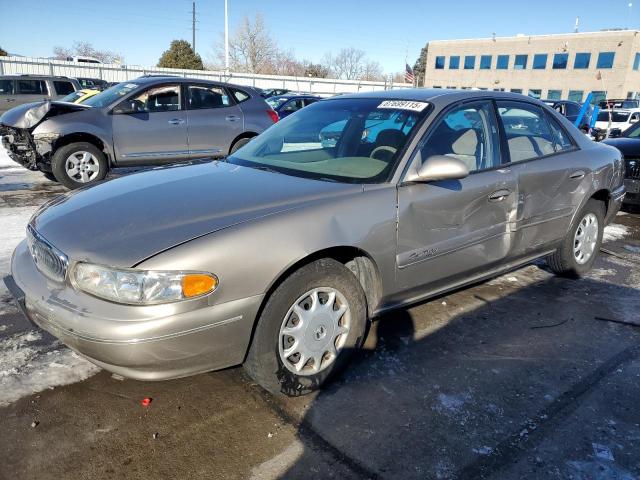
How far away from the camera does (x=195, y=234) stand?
2.29 metres

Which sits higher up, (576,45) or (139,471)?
(576,45)

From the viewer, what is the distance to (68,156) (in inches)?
295

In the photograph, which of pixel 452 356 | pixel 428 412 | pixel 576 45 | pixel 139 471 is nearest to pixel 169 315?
pixel 139 471

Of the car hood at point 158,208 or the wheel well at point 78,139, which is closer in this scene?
A: the car hood at point 158,208

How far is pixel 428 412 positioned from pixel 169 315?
142 cm

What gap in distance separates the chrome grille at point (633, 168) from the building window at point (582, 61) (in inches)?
1923

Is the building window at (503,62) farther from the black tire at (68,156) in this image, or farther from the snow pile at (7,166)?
the black tire at (68,156)

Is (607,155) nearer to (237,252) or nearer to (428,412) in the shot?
(428,412)

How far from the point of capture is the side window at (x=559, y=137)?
13.6 ft

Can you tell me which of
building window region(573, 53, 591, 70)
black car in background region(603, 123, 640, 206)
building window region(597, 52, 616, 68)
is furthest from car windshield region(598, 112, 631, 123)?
building window region(573, 53, 591, 70)

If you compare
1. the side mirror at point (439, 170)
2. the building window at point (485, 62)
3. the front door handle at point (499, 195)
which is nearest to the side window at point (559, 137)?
the front door handle at point (499, 195)

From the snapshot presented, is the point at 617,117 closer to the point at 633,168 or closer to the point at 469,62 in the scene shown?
the point at 633,168

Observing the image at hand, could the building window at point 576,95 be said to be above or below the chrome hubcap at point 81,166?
above

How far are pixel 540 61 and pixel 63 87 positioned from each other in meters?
48.7
